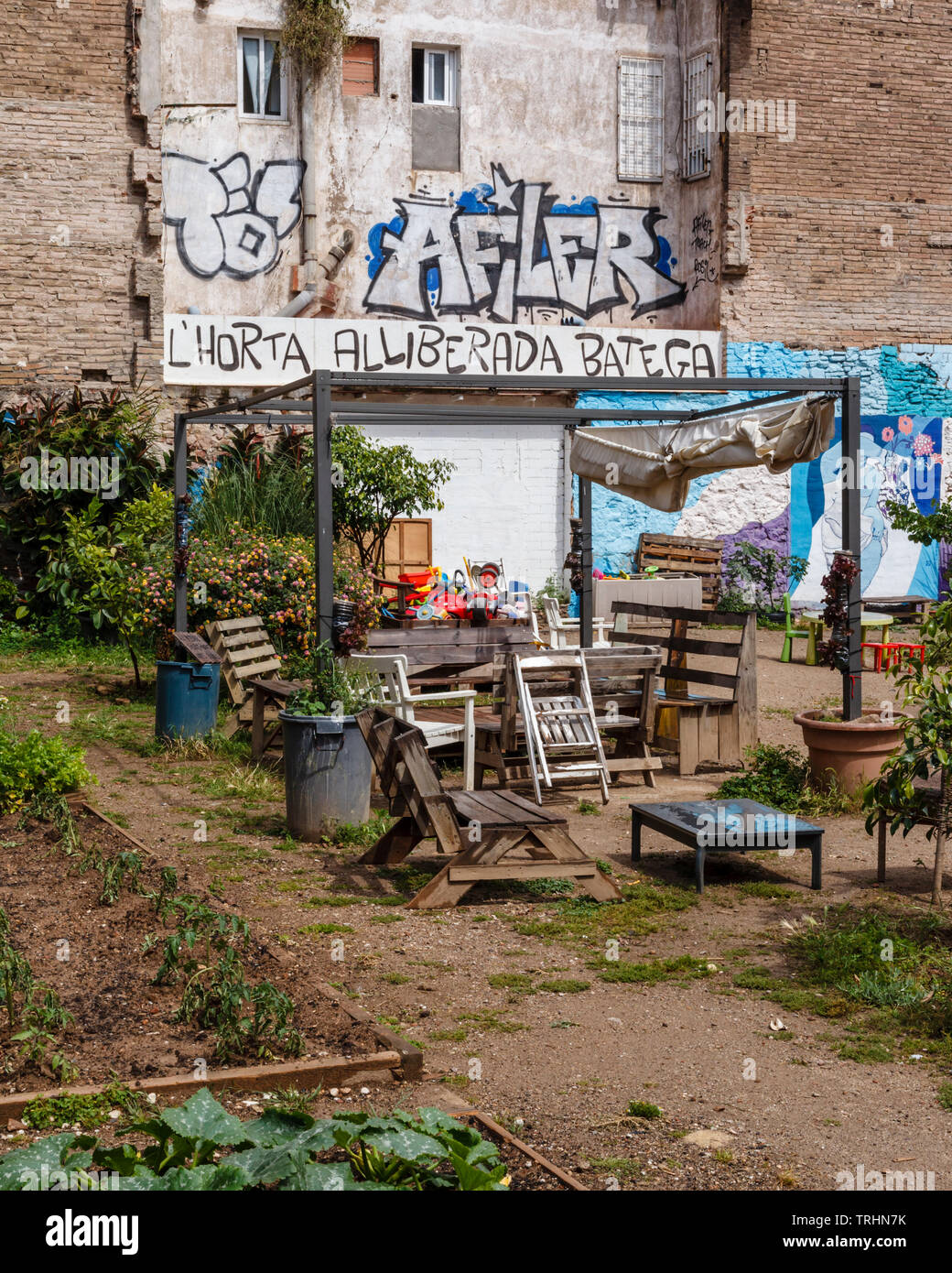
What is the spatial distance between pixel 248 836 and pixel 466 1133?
4.83 metres

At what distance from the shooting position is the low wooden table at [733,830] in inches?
275

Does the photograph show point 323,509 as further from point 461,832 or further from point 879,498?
point 879,498

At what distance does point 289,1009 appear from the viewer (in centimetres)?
466

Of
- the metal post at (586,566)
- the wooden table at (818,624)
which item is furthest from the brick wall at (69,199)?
the wooden table at (818,624)

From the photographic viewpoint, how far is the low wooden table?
6.98m

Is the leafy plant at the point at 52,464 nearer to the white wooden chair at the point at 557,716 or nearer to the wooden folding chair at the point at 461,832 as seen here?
the white wooden chair at the point at 557,716

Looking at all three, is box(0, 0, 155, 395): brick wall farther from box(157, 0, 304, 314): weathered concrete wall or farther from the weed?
the weed

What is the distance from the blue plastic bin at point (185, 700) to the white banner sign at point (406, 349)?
24.5ft

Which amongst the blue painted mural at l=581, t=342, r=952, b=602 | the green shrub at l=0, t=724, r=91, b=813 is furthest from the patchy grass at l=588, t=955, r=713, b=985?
the blue painted mural at l=581, t=342, r=952, b=602

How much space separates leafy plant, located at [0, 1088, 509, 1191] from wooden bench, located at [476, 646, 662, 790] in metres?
5.67

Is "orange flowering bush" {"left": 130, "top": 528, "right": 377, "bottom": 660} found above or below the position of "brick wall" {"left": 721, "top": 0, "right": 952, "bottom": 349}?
below

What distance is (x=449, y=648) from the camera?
1054cm
